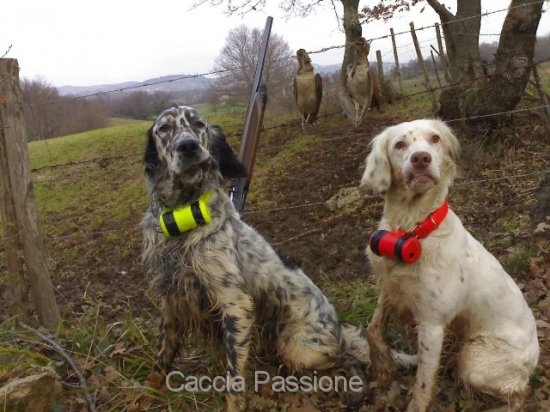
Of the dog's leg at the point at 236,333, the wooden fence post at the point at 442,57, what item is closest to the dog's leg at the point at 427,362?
the dog's leg at the point at 236,333

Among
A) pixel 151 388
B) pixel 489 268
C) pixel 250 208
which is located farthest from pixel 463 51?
pixel 151 388

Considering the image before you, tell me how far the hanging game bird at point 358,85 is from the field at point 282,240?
0.74 m

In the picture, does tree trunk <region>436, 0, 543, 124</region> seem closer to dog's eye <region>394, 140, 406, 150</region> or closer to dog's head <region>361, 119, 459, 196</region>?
dog's head <region>361, 119, 459, 196</region>

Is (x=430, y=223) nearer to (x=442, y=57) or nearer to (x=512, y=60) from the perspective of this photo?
(x=512, y=60)

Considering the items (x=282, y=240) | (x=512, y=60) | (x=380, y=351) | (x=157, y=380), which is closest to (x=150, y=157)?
(x=157, y=380)

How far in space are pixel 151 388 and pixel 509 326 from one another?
1.98 meters

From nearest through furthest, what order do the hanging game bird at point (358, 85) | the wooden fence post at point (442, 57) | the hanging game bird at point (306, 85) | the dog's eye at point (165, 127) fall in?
the dog's eye at point (165, 127) → the hanging game bird at point (358, 85) → the hanging game bird at point (306, 85) → the wooden fence post at point (442, 57)

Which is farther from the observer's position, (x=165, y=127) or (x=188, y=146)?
(x=165, y=127)

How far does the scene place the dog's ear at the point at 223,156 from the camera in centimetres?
313

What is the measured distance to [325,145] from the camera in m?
11.1

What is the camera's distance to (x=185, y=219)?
283 centimetres

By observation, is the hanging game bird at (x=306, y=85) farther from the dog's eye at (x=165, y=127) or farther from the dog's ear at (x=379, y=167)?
the dog's ear at (x=379, y=167)

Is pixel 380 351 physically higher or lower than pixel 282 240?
higher

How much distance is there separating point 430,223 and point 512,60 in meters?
5.60
